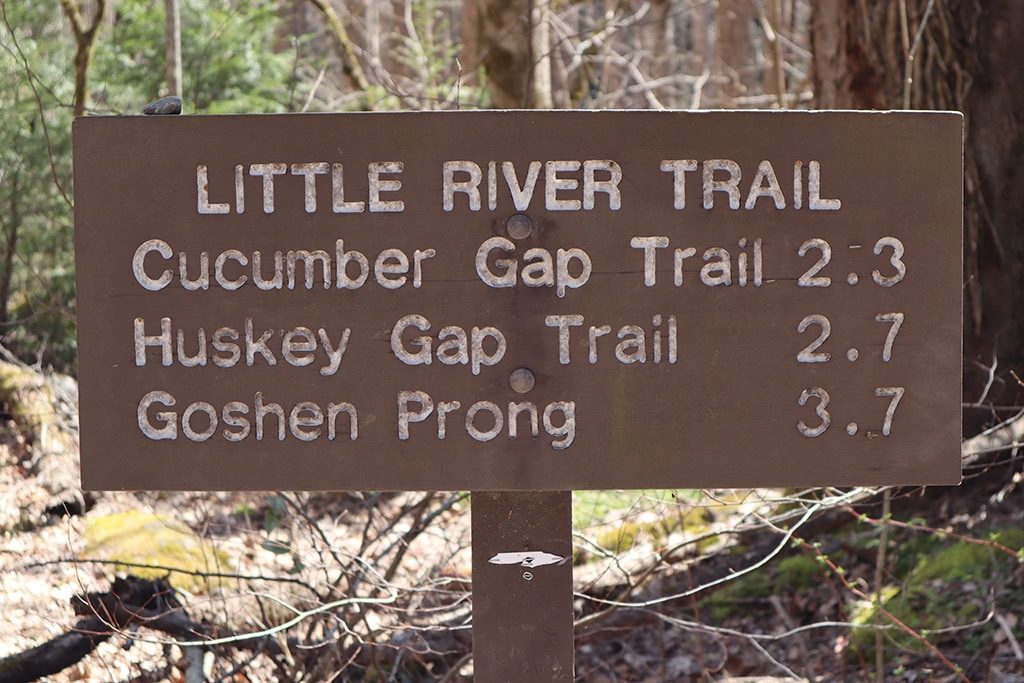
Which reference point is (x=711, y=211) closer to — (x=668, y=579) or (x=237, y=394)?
(x=237, y=394)

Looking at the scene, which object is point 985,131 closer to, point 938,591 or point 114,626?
point 938,591

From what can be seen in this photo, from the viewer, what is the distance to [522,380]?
196cm

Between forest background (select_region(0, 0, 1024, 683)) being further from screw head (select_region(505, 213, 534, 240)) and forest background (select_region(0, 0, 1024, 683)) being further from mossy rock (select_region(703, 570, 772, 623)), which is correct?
screw head (select_region(505, 213, 534, 240))

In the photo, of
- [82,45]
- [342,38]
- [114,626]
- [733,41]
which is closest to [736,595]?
[114,626]

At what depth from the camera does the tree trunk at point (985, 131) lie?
491 centimetres

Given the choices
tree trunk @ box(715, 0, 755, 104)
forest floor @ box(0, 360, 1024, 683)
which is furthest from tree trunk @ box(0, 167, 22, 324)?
tree trunk @ box(715, 0, 755, 104)

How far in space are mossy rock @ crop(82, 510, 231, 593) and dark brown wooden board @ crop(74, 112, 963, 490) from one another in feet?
10.4

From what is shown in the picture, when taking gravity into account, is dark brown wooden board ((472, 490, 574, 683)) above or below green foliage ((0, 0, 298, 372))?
below

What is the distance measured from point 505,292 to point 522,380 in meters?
0.17

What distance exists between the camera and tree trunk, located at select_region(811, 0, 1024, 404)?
4914mm


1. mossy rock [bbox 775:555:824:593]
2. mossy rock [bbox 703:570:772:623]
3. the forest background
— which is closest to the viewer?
the forest background

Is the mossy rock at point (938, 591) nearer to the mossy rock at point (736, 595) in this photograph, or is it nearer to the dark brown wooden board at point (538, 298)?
the mossy rock at point (736, 595)

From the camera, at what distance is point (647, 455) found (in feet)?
6.57

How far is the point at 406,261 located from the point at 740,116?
695 millimetres
